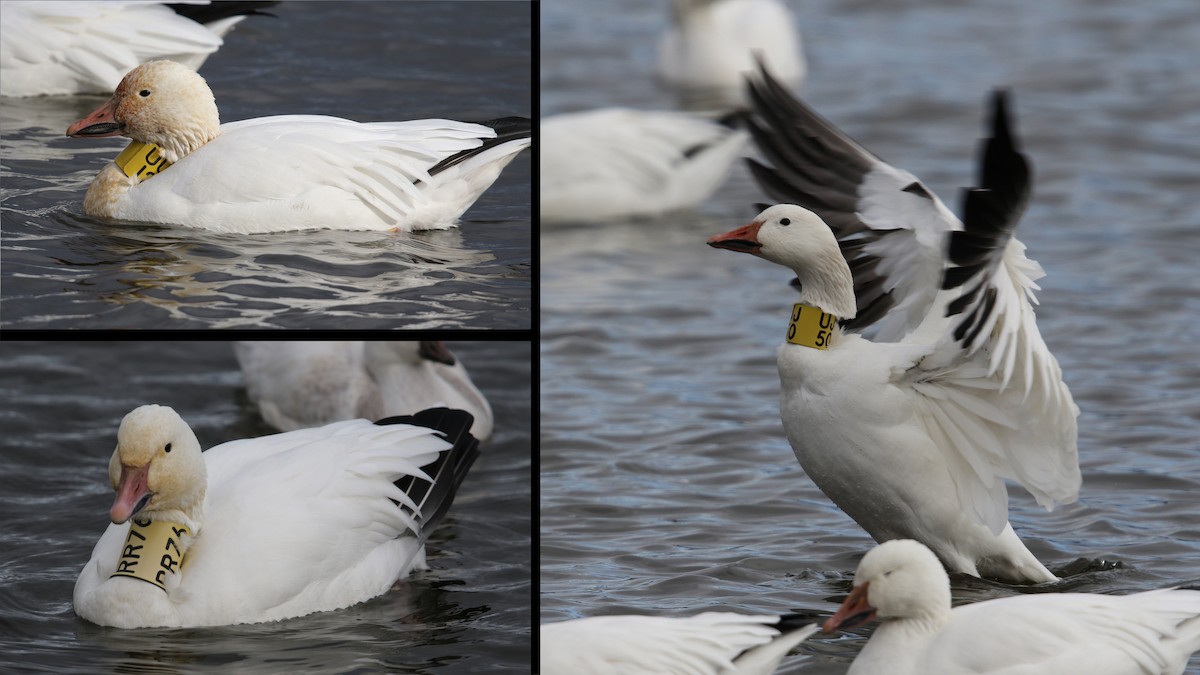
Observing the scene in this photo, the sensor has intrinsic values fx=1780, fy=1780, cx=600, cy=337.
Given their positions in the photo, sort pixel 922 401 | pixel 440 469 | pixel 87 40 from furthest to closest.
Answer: pixel 87 40 → pixel 922 401 → pixel 440 469

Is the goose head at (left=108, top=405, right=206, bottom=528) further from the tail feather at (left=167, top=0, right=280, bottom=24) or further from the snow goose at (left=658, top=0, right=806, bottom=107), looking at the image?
the snow goose at (left=658, top=0, right=806, bottom=107)

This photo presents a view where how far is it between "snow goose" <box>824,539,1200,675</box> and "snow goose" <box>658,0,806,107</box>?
1046 cm

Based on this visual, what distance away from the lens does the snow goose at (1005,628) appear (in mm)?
5441

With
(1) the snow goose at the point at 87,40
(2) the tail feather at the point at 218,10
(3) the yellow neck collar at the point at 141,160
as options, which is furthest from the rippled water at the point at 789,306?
(1) the snow goose at the point at 87,40

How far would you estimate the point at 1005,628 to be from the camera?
545cm

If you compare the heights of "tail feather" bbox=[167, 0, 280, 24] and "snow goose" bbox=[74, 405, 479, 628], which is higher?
"tail feather" bbox=[167, 0, 280, 24]

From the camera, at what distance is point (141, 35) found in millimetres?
7648

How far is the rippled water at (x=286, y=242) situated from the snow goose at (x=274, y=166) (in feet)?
0.22

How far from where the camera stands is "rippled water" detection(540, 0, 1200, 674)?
7.00m

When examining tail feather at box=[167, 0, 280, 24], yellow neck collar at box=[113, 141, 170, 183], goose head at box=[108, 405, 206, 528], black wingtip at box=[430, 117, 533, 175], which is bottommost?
goose head at box=[108, 405, 206, 528]

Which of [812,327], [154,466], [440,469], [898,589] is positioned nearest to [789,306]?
[812,327]

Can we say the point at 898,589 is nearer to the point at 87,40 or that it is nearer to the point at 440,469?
the point at 440,469

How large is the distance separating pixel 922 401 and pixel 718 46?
33.1 ft

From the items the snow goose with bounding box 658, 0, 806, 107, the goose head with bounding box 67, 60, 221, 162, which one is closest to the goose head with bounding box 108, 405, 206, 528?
the goose head with bounding box 67, 60, 221, 162
